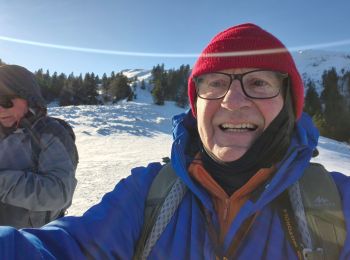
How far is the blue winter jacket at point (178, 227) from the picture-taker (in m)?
1.49

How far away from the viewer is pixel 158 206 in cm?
173

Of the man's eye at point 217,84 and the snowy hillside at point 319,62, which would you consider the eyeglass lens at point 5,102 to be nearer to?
the man's eye at point 217,84

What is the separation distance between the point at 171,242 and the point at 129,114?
23878 millimetres

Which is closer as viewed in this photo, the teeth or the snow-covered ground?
the teeth

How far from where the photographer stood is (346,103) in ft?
149

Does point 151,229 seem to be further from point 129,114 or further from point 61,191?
point 129,114

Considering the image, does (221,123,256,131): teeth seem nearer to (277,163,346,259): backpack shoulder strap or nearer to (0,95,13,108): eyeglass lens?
(277,163,346,259): backpack shoulder strap

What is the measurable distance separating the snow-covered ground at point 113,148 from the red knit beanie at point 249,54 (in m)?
4.55

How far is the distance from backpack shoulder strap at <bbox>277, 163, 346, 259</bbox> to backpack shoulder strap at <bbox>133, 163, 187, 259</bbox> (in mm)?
504

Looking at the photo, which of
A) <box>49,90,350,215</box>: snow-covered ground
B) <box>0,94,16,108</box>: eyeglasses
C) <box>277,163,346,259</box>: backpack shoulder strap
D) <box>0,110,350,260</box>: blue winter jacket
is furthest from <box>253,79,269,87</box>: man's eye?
<box>49,90,350,215</box>: snow-covered ground

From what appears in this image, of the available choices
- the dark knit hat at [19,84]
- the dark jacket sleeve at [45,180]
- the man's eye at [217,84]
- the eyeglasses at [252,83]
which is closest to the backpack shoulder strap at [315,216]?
the eyeglasses at [252,83]

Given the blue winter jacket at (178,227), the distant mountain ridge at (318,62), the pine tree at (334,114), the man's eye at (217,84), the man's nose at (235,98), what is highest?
the distant mountain ridge at (318,62)

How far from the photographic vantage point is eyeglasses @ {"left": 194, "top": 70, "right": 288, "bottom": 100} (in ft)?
5.89

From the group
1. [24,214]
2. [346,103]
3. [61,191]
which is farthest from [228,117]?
[346,103]
